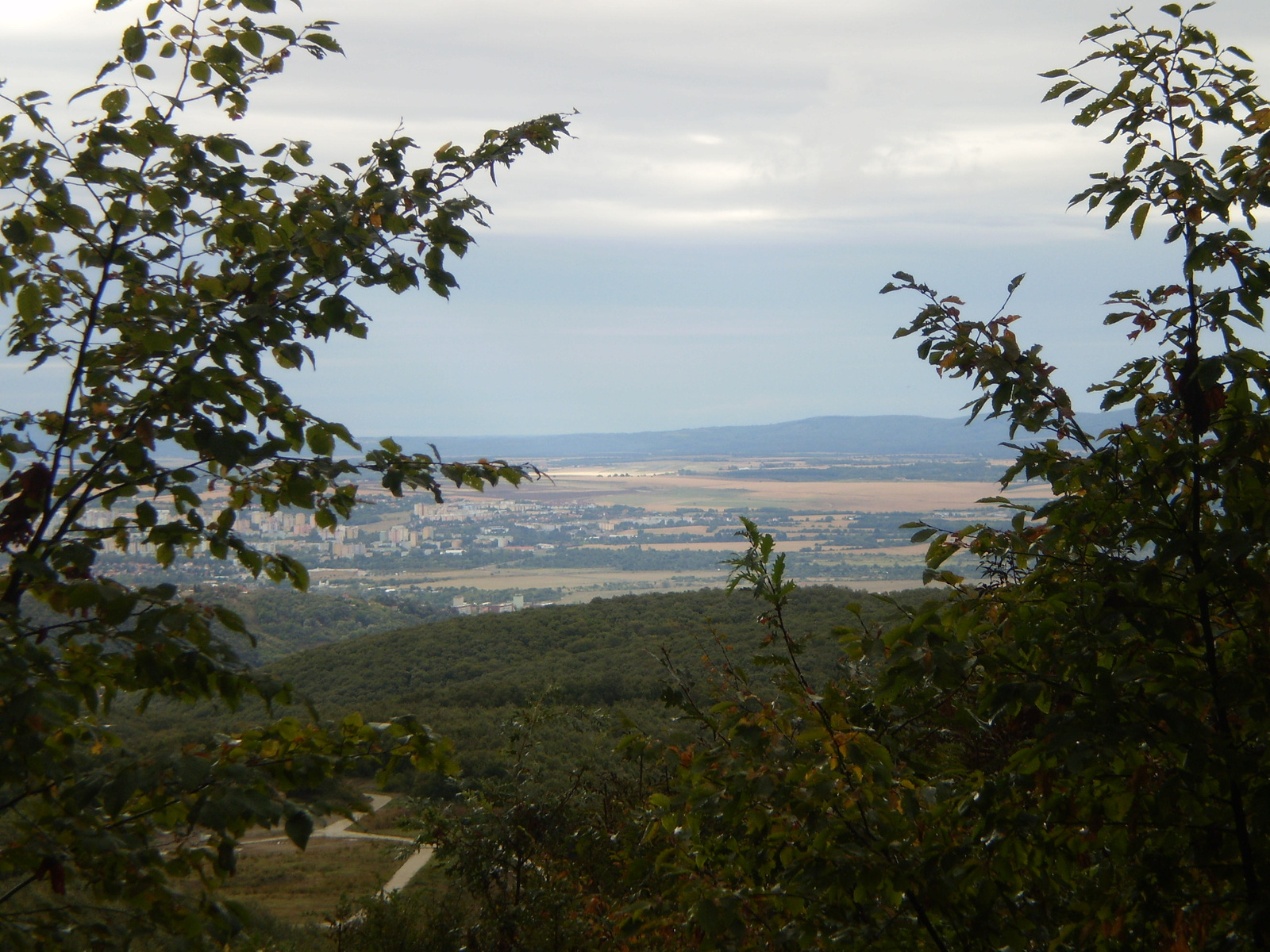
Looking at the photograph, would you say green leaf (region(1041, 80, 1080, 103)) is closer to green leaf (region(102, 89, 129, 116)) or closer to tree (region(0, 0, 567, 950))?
tree (region(0, 0, 567, 950))

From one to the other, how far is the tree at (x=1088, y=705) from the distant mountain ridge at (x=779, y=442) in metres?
48.9

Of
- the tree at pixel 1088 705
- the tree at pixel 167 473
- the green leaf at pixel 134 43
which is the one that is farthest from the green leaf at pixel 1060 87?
the green leaf at pixel 134 43

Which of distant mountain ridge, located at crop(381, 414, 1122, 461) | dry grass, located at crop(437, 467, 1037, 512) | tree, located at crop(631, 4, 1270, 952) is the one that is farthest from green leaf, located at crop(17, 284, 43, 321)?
distant mountain ridge, located at crop(381, 414, 1122, 461)

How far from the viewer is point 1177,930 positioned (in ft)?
5.83

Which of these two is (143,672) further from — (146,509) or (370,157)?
(370,157)

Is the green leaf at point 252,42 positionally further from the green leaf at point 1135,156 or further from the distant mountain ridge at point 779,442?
the distant mountain ridge at point 779,442

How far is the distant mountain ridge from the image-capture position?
57.4 meters

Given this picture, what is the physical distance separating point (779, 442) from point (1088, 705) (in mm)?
67817

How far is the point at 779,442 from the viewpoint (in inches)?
2704

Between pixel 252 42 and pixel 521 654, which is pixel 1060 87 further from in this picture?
pixel 521 654

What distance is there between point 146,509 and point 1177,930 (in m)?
2.42

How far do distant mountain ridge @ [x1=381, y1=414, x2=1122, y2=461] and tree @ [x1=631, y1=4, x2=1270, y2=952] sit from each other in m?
48.9

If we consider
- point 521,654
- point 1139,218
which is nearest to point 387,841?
point 1139,218

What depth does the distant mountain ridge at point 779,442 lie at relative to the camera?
188 ft
